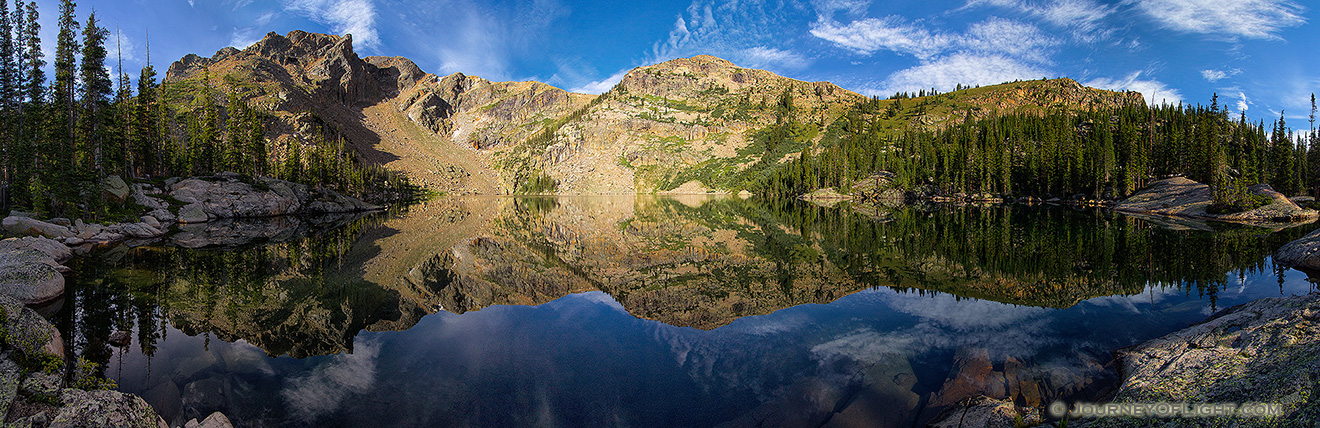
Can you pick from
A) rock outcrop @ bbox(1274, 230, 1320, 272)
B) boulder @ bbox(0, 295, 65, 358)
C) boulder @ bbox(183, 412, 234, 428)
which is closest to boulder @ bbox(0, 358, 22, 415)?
boulder @ bbox(0, 295, 65, 358)

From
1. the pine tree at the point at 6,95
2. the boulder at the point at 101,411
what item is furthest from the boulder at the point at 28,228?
the boulder at the point at 101,411

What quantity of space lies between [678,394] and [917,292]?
1140cm

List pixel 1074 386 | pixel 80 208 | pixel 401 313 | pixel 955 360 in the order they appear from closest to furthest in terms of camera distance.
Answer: pixel 1074 386 < pixel 955 360 < pixel 401 313 < pixel 80 208

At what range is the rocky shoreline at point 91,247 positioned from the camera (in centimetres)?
616

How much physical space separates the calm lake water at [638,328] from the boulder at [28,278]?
70 centimetres

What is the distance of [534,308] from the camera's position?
15898mm

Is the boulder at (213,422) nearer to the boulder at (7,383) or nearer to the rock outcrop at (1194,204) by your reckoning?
the boulder at (7,383)

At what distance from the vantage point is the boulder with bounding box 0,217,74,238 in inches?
982

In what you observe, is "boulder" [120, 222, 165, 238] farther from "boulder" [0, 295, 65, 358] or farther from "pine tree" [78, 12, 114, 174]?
"boulder" [0, 295, 65, 358]

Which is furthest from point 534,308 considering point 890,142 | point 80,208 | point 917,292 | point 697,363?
point 890,142

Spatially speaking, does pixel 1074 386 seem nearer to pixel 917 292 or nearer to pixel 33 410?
pixel 917 292

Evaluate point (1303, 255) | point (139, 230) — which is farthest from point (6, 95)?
point (1303, 255)

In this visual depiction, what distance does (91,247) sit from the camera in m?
27.5

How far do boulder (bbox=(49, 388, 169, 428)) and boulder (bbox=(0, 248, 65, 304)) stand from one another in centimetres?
1299
